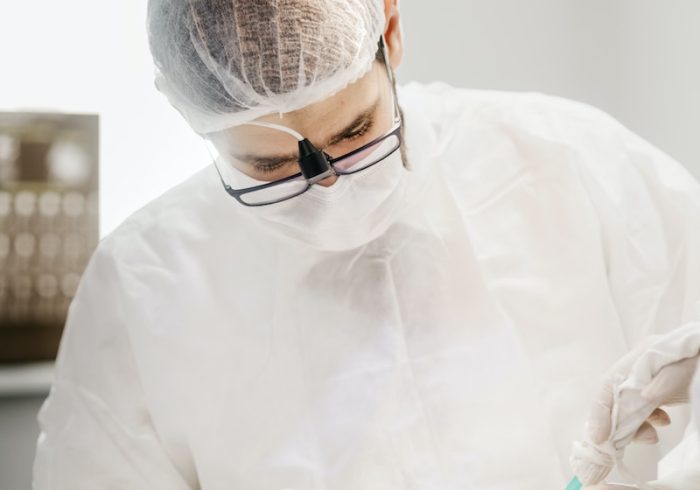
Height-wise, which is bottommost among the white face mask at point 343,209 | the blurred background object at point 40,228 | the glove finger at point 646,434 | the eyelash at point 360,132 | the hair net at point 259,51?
the blurred background object at point 40,228

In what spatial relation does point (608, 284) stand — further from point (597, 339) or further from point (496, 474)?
point (496, 474)

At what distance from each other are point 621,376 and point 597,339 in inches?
9.5

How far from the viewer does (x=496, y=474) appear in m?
1.04

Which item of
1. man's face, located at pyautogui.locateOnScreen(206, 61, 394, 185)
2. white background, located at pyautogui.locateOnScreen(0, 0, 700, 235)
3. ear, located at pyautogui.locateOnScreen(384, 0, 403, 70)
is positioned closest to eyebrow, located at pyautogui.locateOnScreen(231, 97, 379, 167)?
man's face, located at pyautogui.locateOnScreen(206, 61, 394, 185)

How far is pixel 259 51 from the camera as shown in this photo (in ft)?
3.09

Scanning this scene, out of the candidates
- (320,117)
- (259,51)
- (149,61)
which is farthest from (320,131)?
(149,61)

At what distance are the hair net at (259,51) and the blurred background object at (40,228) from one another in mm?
931

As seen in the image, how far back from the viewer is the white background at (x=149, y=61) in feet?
5.94

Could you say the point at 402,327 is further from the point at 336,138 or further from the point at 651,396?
the point at 651,396

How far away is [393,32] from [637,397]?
59cm

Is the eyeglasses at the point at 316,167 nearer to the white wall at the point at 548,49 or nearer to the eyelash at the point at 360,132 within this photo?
the eyelash at the point at 360,132

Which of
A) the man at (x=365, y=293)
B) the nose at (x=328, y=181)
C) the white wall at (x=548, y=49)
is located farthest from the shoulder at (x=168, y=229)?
the white wall at (x=548, y=49)

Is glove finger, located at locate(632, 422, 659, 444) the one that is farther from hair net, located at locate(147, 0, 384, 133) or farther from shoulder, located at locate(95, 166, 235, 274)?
shoulder, located at locate(95, 166, 235, 274)

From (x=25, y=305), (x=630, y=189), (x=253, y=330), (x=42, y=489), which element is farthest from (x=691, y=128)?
(x=25, y=305)
